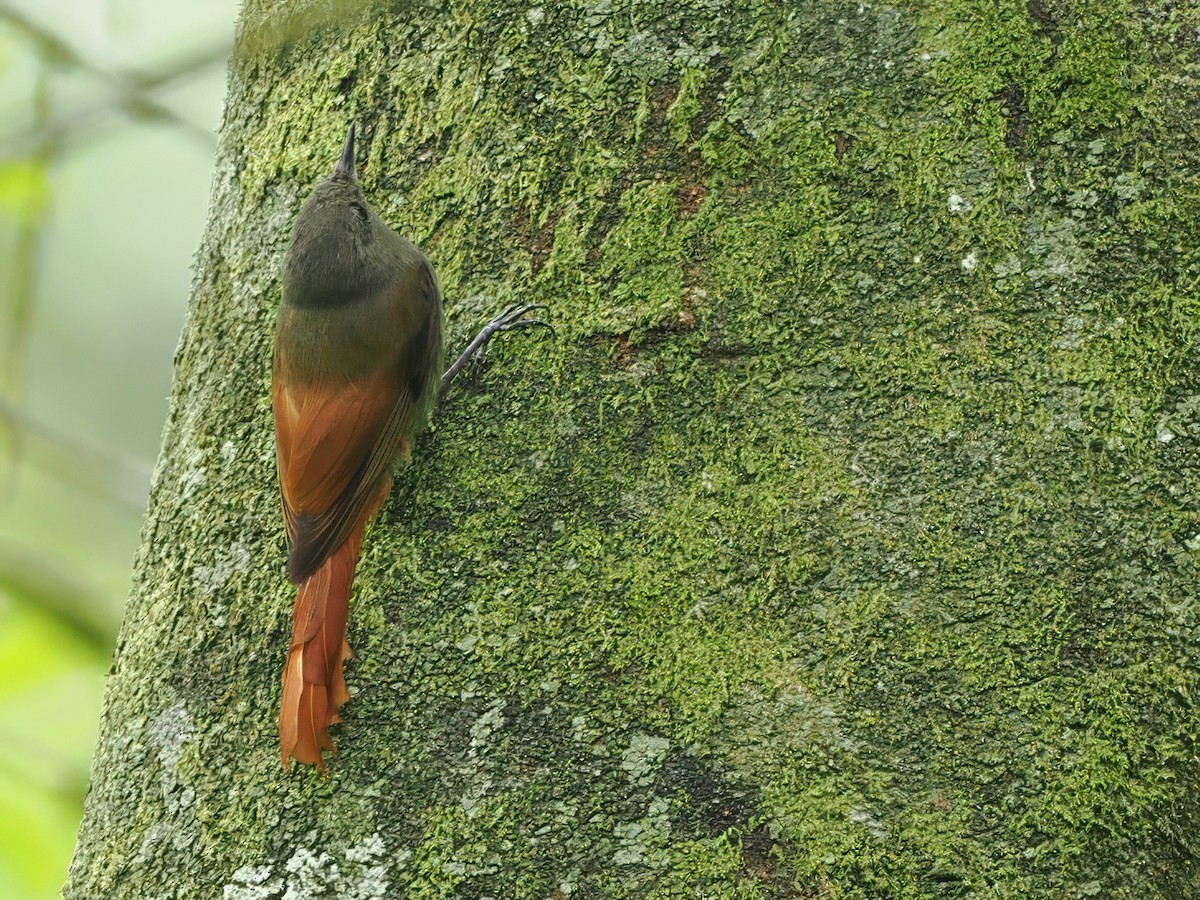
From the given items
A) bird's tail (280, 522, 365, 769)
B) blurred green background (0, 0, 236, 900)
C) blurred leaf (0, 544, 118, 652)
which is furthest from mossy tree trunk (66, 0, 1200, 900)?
blurred leaf (0, 544, 118, 652)

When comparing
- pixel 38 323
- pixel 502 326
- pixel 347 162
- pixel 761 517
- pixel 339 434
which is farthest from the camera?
pixel 38 323

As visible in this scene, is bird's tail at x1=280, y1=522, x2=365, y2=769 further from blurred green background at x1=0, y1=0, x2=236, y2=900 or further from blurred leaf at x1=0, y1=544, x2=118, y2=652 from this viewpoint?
blurred leaf at x1=0, y1=544, x2=118, y2=652

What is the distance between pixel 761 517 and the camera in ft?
4.95

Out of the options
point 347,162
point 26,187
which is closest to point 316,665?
point 347,162

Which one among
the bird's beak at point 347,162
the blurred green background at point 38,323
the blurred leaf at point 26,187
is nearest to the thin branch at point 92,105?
the blurred green background at point 38,323

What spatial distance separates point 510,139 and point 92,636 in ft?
6.83

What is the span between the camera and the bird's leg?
1.68 m

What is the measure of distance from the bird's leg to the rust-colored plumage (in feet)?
0.72

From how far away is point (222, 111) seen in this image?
2229mm

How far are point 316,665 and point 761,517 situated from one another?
614 mm

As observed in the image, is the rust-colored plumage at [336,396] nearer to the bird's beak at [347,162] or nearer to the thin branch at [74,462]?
the bird's beak at [347,162]

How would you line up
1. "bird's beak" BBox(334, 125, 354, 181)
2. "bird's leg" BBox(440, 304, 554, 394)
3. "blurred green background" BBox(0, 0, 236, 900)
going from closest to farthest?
"bird's leg" BBox(440, 304, 554, 394) < "bird's beak" BBox(334, 125, 354, 181) < "blurred green background" BBox(0, 0, 236, 900)

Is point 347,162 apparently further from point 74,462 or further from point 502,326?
point 74,462

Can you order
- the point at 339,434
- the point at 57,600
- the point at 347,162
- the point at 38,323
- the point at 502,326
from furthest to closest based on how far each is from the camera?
the point at 38,323 < the point at 57,600 < the point at 339,434 < the point at 347,162 < the point at 502,326
